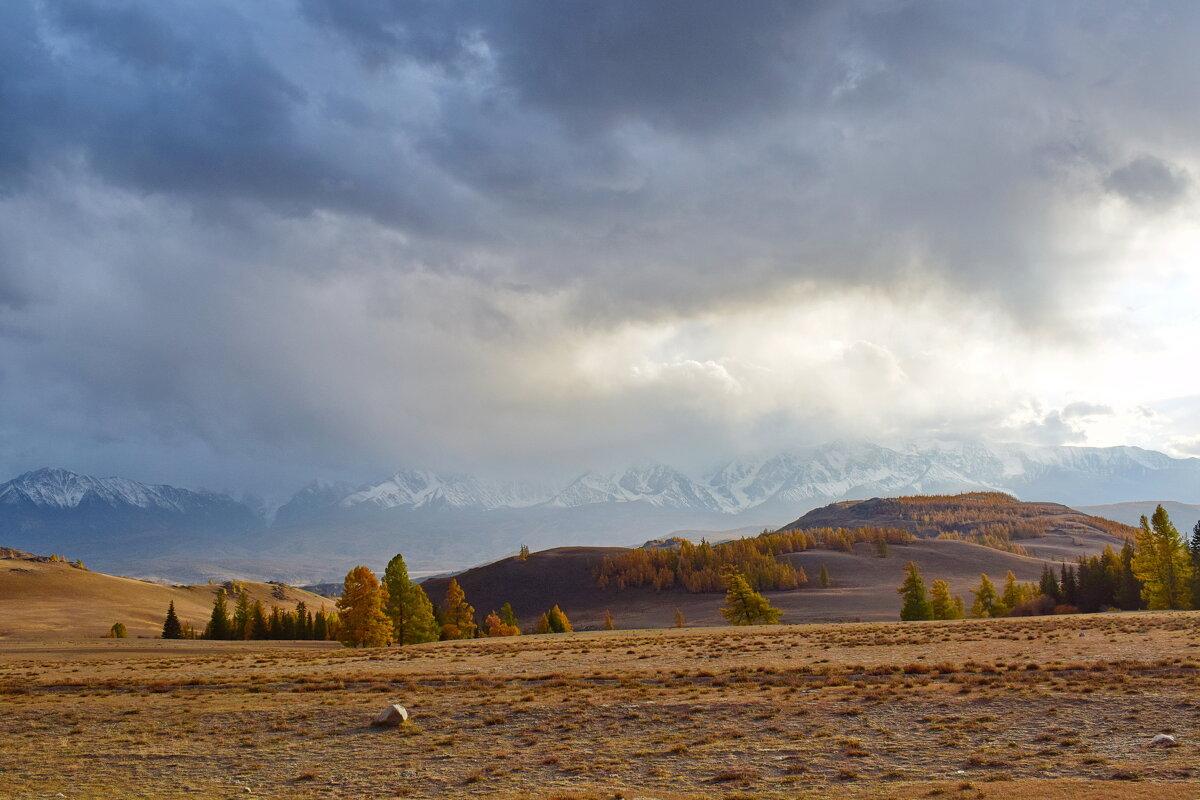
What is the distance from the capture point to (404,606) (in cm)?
8175

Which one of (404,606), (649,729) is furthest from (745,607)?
(649,729)

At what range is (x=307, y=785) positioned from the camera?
17766 mm

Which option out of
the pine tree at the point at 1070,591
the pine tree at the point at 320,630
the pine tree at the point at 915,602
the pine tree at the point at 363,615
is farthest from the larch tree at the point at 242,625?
the pine tree at the point at 1070,591

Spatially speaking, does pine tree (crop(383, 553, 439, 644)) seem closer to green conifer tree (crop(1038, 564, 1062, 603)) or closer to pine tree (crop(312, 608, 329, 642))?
pine tree (crop(312, 608, 329, 642))

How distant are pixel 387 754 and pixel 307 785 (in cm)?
299

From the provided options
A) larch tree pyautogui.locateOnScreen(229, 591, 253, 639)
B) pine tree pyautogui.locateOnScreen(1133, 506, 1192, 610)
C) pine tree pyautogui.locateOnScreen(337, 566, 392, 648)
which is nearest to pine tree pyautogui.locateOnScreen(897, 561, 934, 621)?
pine tree pyautogui.locateOnScreen(1133, 506, 1192, 610)

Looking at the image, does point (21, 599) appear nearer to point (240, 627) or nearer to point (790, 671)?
point (240, 627)

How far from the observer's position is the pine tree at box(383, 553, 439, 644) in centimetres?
8144

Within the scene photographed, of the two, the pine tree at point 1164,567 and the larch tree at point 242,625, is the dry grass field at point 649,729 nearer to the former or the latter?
the pine tree at point 1164,567

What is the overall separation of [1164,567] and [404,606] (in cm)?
8261

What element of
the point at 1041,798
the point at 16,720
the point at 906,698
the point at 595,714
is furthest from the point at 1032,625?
the point at 16,720

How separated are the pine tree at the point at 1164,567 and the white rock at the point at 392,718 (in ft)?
295

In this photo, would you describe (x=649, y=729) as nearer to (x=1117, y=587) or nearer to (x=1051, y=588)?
(x=1117, y=587)

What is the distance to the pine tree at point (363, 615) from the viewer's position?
Result: 76.1 m
